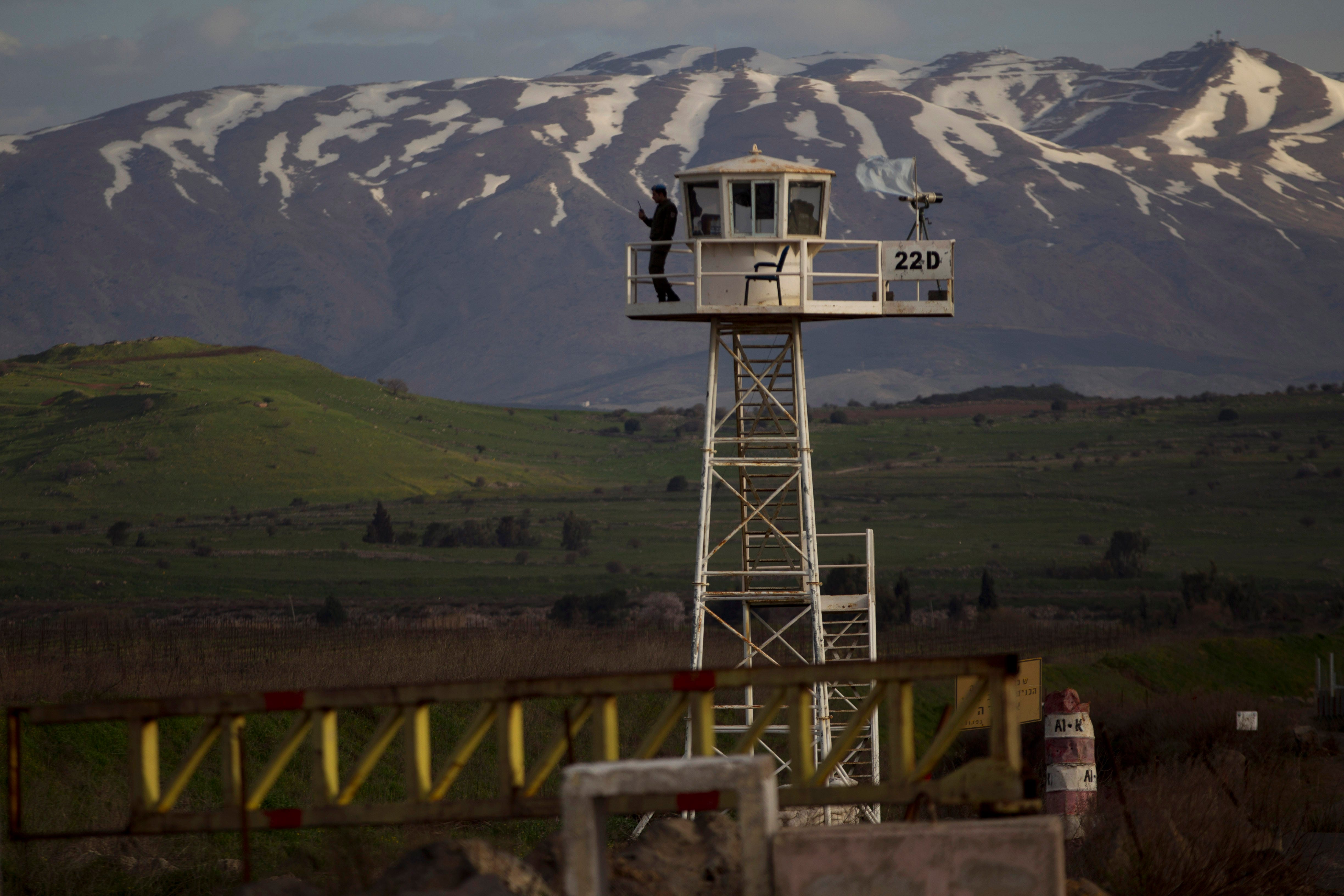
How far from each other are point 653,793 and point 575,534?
298ft

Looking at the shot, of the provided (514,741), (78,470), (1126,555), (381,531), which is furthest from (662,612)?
(78,470)

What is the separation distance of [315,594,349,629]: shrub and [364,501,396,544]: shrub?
31.6 m

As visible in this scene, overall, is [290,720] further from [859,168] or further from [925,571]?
[925,571]

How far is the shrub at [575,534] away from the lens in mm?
99438

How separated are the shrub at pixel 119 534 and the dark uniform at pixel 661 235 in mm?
73019

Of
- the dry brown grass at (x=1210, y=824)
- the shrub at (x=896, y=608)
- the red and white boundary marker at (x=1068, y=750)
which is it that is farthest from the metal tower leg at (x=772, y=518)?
the shrub at (x=896, y=608)

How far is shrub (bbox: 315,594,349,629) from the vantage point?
62.0 metres

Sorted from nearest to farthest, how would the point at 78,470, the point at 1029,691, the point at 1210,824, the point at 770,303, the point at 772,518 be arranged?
the point at 1210,824 < the point at 1029,691 < the point at 770,303 < the point at 772,518 < the point at 78,470

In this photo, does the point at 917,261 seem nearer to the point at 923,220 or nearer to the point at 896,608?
the point at 923,220

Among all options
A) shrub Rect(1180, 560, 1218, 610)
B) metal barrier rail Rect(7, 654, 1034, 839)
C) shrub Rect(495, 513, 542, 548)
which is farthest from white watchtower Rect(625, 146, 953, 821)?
shrub Rect(495, 513, 542, 548)

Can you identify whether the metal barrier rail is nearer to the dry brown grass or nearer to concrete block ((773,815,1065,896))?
concrete block ((773,815,1065,896))

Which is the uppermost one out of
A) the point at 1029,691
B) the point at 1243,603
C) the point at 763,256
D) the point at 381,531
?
the point at 763,256

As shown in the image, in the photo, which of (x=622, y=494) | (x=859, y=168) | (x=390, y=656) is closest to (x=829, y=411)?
(x=622, y=494)

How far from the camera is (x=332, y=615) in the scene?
63.2 m
